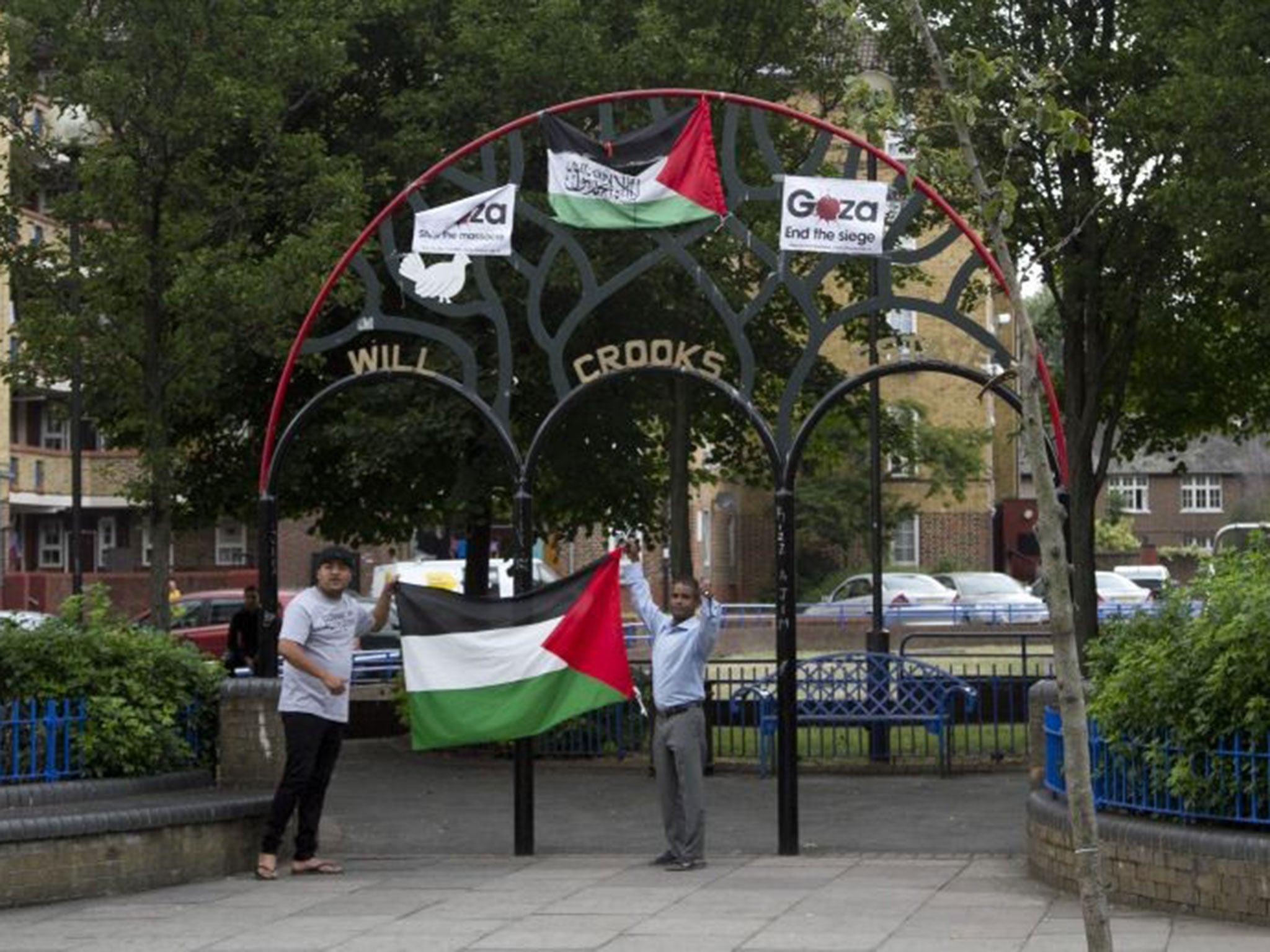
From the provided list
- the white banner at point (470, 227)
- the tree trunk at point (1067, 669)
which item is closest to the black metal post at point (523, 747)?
the white banner at point (470, 227)

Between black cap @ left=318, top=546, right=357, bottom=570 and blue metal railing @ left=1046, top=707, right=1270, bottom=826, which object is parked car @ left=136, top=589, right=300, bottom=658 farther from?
blue metal railing @ left=1046, top=707, right=1270, bottom=826

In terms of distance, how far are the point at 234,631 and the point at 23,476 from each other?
1546 inches

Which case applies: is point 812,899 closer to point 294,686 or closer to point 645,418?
point 294,686

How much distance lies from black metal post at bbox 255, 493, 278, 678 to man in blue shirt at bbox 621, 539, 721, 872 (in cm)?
289

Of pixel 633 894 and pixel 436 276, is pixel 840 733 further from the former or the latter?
pixel 633 894

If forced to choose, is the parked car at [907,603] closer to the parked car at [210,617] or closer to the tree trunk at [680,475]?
the parked car at [210,617]

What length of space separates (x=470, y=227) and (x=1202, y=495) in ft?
346

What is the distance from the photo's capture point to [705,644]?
15.0 m

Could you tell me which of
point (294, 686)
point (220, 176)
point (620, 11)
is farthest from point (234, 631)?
point (294, 686)

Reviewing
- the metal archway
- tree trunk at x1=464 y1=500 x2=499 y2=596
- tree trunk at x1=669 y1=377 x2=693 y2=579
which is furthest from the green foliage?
tree trunk at x1=464 y1=500 x2=499 y2=596

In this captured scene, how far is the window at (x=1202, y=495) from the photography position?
384 ft

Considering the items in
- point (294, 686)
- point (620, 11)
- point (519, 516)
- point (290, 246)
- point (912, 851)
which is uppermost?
point (620, 11)

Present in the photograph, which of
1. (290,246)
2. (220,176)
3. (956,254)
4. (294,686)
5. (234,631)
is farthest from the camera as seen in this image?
(956,254)

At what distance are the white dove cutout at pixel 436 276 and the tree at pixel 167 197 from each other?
145 inches
